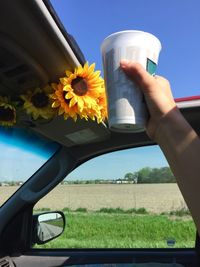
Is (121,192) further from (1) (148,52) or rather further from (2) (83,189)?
(1) (148,52)

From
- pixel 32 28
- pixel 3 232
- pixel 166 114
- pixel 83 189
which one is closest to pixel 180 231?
pixel 83 189

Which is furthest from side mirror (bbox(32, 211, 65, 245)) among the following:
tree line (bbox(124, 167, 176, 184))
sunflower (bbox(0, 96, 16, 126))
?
sunflower (bbox(0, 96, 16, 126))

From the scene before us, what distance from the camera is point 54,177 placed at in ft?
10.1

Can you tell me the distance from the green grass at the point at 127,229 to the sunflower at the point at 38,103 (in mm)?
969

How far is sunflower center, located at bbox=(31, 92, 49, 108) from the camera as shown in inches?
82.1

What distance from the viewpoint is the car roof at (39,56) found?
157 centimetres

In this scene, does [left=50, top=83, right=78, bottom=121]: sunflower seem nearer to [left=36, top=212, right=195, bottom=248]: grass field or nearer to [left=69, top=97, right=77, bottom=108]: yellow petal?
[left=69, top=97, right=77, bottom=108]: yellow petal

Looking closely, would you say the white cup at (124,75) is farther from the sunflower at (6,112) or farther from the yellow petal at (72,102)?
the sunflower at (6,112)

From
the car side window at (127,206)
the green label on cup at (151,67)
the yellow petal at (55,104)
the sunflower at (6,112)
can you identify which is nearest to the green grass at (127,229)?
the car side window at (127,206)

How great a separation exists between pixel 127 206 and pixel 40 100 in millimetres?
1051

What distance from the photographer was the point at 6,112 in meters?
2.19

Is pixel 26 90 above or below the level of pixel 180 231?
above

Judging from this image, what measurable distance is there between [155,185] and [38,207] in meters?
0.87

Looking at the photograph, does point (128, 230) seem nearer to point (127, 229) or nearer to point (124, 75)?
point (127, 229)
